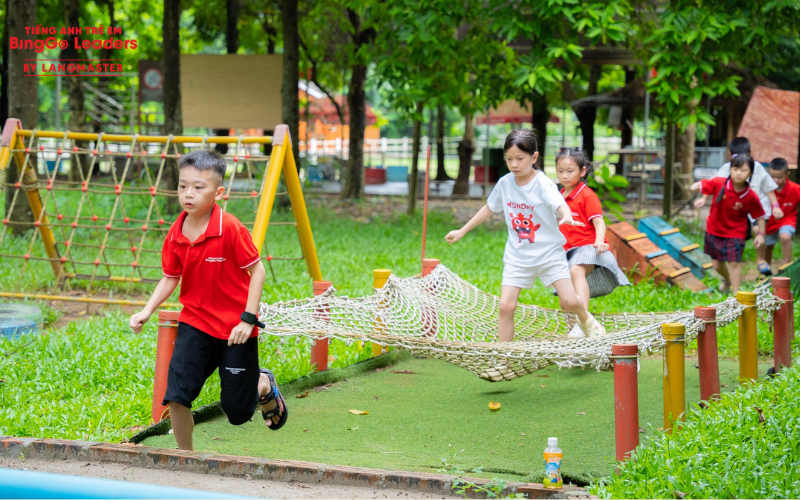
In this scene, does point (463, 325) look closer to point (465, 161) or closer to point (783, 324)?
point (783, 324)

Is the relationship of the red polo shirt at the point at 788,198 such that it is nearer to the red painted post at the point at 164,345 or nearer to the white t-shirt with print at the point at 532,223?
the white t-shirt with print at the point at 532,223

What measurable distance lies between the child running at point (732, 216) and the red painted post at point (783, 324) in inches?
80.4

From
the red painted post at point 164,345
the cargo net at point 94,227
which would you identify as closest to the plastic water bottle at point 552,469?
the red painted post at point 164,345

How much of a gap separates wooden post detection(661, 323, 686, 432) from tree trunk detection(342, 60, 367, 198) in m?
12.0

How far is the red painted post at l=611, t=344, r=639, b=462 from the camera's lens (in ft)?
10.3

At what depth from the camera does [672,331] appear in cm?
339

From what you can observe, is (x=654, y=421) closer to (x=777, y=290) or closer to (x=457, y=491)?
(x=777, y=290)

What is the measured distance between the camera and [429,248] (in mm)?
9977

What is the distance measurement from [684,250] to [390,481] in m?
5.78

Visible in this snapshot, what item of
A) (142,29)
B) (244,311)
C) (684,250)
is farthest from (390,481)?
(142,29)

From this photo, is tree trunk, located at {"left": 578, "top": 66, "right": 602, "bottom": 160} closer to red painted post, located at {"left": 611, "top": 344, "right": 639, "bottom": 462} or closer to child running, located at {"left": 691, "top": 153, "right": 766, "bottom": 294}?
child running, located at {"left": 691, "top": 153, "right": 766, "bottom": 294}

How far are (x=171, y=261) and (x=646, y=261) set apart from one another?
213 inches

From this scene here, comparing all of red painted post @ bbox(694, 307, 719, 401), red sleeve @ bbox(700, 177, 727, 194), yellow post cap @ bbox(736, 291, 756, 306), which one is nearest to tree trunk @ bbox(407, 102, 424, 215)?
red sleeve @ bbox(700, 177, 727, 194)

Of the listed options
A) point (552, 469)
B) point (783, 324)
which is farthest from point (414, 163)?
point (552, 469)
